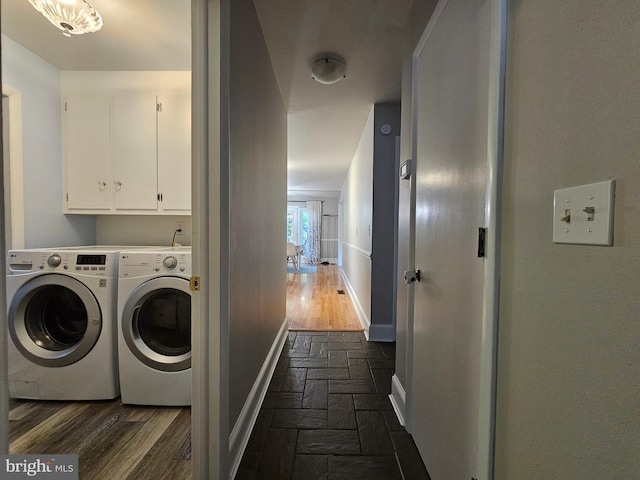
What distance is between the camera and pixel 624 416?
42 centimetres

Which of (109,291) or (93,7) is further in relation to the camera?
(109,291)

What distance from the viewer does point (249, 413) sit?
57.5 inches

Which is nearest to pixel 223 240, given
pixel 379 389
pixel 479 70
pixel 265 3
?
pixel 479 70

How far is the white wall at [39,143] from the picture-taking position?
1831 mm

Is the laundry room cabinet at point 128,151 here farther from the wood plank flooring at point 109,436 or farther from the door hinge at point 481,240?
the door hinge at point 481,240

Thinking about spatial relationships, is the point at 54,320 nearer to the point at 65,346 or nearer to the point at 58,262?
the point at 65,346

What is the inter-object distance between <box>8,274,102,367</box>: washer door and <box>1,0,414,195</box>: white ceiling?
5.02ft

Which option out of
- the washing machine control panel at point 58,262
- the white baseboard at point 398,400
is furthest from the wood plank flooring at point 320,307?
the washing machine control panel at point 58,262

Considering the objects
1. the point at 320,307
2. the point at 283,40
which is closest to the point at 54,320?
the point at 283,40

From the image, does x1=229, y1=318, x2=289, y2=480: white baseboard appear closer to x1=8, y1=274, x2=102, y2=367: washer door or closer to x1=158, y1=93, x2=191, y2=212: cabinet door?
x1=8, y1=274, x2=102, y2=367: washer door

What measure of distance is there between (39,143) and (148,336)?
62.5 inches

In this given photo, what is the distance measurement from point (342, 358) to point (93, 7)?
9.09ft

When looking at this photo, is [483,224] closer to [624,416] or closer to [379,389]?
[624,416]

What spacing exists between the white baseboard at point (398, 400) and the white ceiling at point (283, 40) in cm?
217
